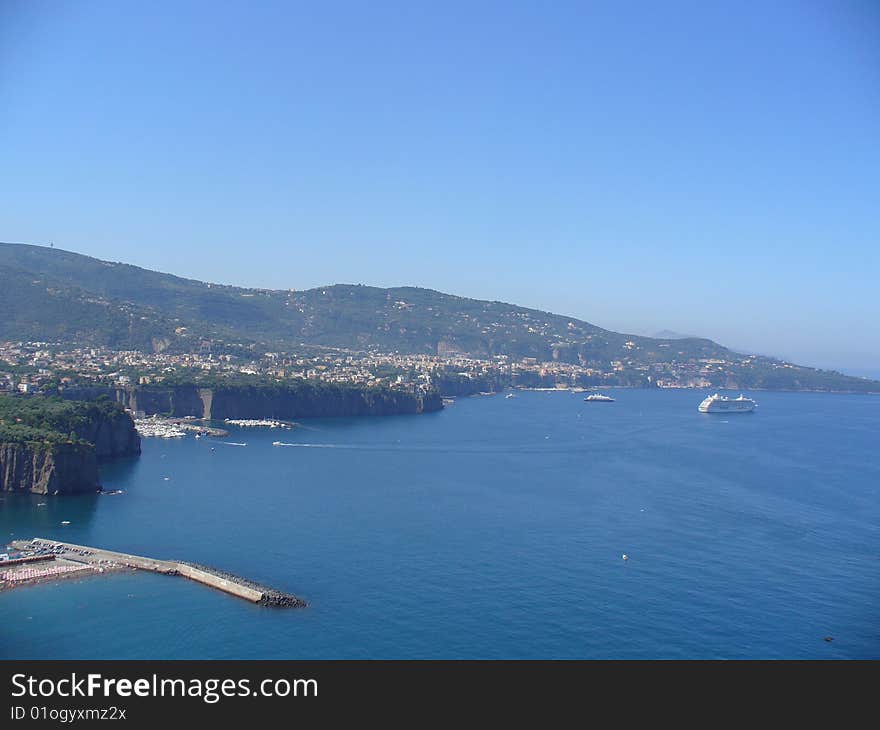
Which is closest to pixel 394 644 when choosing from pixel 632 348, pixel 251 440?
pixel 251 440

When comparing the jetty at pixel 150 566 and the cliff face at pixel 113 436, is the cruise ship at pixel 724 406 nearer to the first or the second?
the cliff face at pixel 113 436

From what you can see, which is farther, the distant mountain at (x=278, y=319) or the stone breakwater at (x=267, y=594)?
the distant mountain at (x=278, y=319)

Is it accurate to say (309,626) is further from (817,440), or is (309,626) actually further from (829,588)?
(817,440)

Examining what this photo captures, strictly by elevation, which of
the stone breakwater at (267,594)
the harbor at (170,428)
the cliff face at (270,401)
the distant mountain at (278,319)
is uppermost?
the distant mountain at (278,319)

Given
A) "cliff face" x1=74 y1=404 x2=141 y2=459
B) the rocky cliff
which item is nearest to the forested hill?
the rocky cliff

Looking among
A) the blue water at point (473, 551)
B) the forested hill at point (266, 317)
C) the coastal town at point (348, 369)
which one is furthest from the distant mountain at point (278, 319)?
the blue water at point (473, 551)
